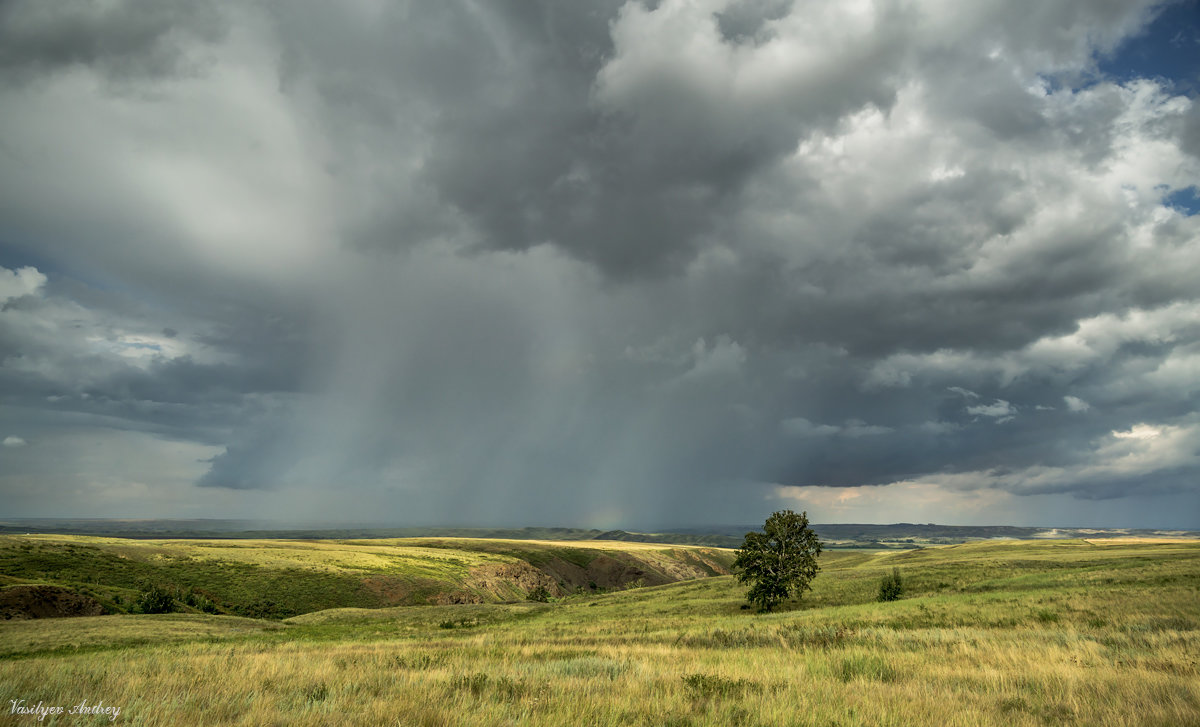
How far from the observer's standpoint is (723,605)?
166 ft

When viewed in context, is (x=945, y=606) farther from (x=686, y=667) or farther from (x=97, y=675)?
(x=97, y=675)

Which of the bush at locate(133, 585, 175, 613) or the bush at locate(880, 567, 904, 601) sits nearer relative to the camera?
the bush at locate(880, 567, 904, 601)

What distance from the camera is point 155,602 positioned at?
54.7m

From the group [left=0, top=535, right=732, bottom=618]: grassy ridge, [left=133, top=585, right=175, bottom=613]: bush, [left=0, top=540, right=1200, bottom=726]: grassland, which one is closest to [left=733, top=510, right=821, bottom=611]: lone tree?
[left=0, top=540, right=1200, bottom=726]: grassland

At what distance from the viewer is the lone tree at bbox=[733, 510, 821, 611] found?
47.1 metres

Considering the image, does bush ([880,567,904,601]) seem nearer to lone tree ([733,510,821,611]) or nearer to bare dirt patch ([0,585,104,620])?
lone tree ([733,510,821,611])

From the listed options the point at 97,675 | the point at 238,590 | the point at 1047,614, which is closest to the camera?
the point at 97,675

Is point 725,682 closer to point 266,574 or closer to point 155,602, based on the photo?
point 155,602

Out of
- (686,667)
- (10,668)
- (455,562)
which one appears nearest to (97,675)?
(10,668)

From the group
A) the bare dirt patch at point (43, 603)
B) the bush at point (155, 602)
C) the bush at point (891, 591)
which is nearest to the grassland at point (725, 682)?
the bush at point (891, 591)

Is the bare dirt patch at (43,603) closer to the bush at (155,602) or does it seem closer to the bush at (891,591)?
the bush at (155,602)

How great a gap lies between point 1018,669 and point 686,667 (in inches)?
285

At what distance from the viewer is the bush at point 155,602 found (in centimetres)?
5394

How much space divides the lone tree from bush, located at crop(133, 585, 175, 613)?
5853 cm
